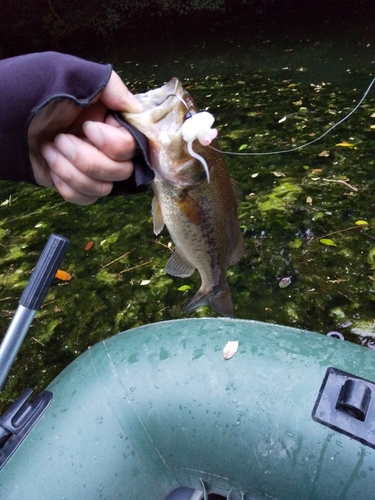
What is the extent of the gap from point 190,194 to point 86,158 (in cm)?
48

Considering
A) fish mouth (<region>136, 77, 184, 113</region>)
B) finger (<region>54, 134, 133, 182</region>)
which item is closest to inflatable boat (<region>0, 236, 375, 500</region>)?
finger (<region>54, 134, 133, 182</region>)

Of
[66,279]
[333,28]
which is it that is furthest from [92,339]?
[333,28]

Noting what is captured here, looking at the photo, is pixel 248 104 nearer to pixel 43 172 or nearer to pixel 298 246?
pixel 298 246

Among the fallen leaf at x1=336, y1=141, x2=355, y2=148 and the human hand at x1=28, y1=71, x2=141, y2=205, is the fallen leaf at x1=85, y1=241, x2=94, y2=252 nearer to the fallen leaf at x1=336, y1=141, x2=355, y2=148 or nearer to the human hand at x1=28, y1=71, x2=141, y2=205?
the human hand at x1=28, y1=71, x2=141, y2=205

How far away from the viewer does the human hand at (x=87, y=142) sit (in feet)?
4.65

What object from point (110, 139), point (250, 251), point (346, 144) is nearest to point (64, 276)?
point (250, 251)

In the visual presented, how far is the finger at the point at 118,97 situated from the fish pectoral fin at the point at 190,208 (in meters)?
0.39

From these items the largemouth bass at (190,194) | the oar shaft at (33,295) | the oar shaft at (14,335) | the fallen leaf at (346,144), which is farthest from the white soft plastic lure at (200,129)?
the fallen leaf at (346,144)

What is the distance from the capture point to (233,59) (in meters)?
9.88

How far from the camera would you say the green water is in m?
3.38

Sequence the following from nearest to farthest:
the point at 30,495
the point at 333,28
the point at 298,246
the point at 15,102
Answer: the point at 15,102 → the point at 30,495 → the point at 298,246 → the point at 333,28

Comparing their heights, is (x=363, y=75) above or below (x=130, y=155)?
below

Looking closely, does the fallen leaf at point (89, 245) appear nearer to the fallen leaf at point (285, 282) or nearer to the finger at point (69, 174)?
the fallen leaf at point (285, 282)

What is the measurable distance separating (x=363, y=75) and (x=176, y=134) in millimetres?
6746
